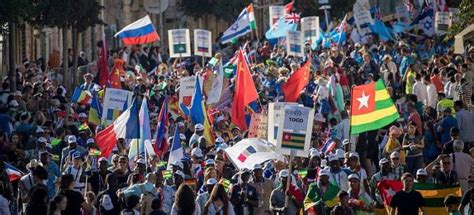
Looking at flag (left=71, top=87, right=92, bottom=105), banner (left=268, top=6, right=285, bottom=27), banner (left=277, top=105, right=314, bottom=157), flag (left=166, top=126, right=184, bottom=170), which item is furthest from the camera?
banner (left=268, top=6, right=285, bottom=27)

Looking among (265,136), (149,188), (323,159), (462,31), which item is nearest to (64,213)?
(149,188)

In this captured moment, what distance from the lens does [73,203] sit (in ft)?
69.7

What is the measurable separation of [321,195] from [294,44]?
20.3 meters

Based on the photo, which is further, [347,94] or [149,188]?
[347,94]

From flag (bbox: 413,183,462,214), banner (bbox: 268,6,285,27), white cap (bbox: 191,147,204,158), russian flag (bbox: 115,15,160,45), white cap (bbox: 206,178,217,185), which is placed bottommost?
flag (bbox: 413,183,462,214)

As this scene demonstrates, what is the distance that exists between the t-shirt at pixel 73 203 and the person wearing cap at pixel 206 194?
1410 mm

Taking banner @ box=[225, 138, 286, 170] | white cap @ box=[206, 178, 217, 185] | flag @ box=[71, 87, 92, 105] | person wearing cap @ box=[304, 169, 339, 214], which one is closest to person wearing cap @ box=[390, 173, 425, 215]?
person wearing cap @ box=[304, 169, 339, 214]

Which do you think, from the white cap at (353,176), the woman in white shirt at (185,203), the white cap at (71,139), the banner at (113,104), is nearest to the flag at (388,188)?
the white cap at (353,176)

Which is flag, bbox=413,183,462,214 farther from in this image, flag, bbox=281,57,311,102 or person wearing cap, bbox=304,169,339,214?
flag, bbox=281,57,311,102

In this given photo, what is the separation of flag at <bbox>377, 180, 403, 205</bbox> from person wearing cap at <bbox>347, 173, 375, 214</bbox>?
481mm

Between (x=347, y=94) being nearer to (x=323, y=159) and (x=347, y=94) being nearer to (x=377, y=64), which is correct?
(x=377, y=64)

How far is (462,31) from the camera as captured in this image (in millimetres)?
38375

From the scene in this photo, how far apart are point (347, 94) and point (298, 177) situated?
46.6 feet

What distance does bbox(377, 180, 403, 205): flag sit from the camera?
23.3 metres
